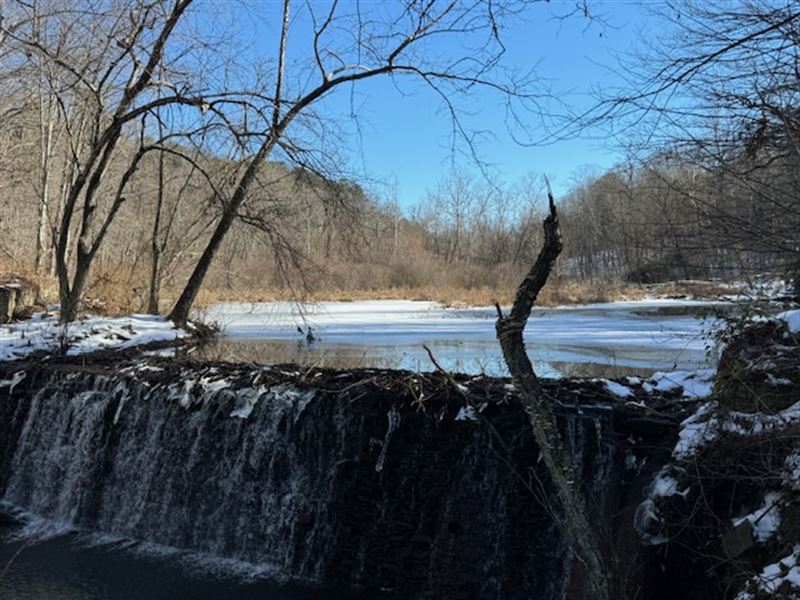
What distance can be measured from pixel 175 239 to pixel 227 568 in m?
10.6

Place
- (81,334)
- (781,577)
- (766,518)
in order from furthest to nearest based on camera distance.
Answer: (81,334) < (766,518) < (781,577)

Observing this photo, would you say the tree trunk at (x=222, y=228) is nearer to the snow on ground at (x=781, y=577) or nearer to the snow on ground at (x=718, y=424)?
the snow on ground at (x=718, y=424)

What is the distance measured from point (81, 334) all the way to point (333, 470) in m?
5.64

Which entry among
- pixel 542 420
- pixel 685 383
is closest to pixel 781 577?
pixel 542 420

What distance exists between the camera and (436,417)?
5.30m

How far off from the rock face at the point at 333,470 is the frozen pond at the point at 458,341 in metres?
1.49

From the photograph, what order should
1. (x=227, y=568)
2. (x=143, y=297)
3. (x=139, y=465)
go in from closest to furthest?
(x=227, y=568) < (x=139, y=465) < (x=143, y=297)

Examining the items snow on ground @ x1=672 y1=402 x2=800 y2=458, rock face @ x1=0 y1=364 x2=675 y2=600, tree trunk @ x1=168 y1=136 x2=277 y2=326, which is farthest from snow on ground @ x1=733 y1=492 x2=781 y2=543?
tree trunk @ x1=168 y1=136 x2=277 y2=326

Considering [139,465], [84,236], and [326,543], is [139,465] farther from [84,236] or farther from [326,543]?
[84,236]

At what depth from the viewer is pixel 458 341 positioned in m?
12.0

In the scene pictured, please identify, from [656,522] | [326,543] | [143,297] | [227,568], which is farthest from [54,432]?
[143,297]

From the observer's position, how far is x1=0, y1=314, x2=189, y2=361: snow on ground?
344 inches

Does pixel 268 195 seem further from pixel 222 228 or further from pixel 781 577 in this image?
pixel 781 577

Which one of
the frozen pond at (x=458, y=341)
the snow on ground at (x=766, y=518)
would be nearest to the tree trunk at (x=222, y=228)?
the frozen pond at (x=458, y=341)
